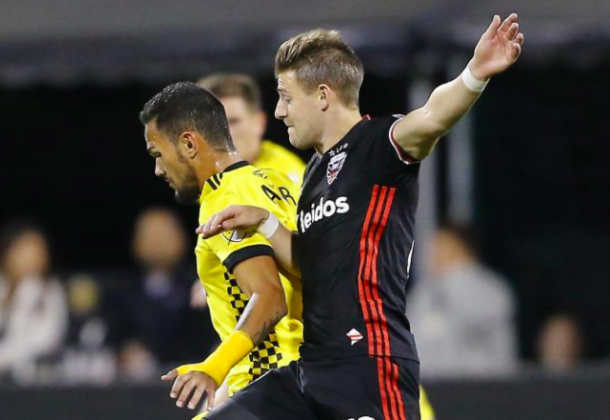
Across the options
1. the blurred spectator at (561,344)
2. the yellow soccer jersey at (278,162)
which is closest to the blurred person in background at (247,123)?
the yellow soccer jersey at (278,162)

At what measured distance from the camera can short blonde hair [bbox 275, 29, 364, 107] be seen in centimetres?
536

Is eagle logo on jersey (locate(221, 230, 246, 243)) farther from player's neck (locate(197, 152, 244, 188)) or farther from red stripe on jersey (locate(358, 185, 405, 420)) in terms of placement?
red stripe on jersey (locate(358, 185, 405, 420))

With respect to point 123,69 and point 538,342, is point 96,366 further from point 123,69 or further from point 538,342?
point 538,342

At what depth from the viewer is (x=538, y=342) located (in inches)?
450

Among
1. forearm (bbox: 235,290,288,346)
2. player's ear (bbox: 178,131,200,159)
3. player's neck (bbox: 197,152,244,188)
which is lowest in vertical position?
forearm (bbox: 235,290,288,346)

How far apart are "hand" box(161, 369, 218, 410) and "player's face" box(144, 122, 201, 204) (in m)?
0.87

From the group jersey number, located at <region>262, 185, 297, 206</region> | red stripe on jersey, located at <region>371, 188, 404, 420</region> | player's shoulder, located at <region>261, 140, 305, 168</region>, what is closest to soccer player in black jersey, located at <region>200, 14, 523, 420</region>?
red stripe on jersey, located at <region>371, 188, 404, 420</region>

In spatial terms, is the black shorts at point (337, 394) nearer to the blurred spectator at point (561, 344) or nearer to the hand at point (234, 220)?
the hand at point (234, 220)

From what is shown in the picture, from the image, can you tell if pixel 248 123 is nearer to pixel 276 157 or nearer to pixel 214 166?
pixel 276 157

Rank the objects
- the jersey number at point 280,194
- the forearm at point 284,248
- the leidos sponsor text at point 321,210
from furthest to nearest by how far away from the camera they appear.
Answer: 1. the jersey number at point 280,194
2. the forearm at point 284,248
3. the leidos sponsor text at point 321,210

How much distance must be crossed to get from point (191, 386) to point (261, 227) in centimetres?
79

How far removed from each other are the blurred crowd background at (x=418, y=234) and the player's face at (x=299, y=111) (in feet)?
11.2

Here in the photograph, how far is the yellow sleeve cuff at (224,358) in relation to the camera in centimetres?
497

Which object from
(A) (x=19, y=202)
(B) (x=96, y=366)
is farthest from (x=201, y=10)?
(A) (x=19, y=202)
